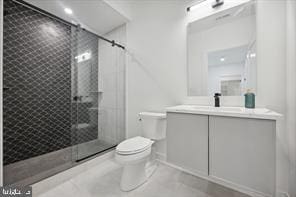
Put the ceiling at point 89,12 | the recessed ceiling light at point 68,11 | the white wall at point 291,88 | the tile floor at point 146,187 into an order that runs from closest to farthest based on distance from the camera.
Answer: the white wall at point 291,88, the tile floor at point 146,187, the ceiling at point 89,12, the recessed ceiling light at point 68,11

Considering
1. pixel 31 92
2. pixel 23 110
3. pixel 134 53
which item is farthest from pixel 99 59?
pixel 23 110

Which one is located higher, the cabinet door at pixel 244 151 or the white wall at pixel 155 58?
the white wall at pixel 155 58

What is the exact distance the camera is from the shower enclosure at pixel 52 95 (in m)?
1.73

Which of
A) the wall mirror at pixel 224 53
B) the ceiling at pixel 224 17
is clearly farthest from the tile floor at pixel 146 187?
the ceiling at pixel 224 17

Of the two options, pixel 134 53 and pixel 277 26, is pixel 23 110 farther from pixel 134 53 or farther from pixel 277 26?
pixel 277 26

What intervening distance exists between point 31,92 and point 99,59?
122 centimetres

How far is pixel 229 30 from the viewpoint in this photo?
1490mm

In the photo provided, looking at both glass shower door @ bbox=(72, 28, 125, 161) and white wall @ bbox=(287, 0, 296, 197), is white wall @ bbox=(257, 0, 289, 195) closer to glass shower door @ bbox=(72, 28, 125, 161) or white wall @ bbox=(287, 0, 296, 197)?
white wall @ bbox=(287, 0, 296, 197)

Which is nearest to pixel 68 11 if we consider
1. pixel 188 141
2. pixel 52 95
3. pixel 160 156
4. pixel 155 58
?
pixel 52 95

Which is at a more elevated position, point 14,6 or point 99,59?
point 14,6

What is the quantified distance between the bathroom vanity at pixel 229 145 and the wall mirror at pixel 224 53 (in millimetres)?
518

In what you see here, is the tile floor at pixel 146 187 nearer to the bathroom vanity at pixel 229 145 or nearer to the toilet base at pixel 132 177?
the toilet base at pixel 132 177

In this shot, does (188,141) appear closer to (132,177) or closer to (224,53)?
(132,177)

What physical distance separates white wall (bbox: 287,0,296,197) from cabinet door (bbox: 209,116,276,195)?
1.34 ft
